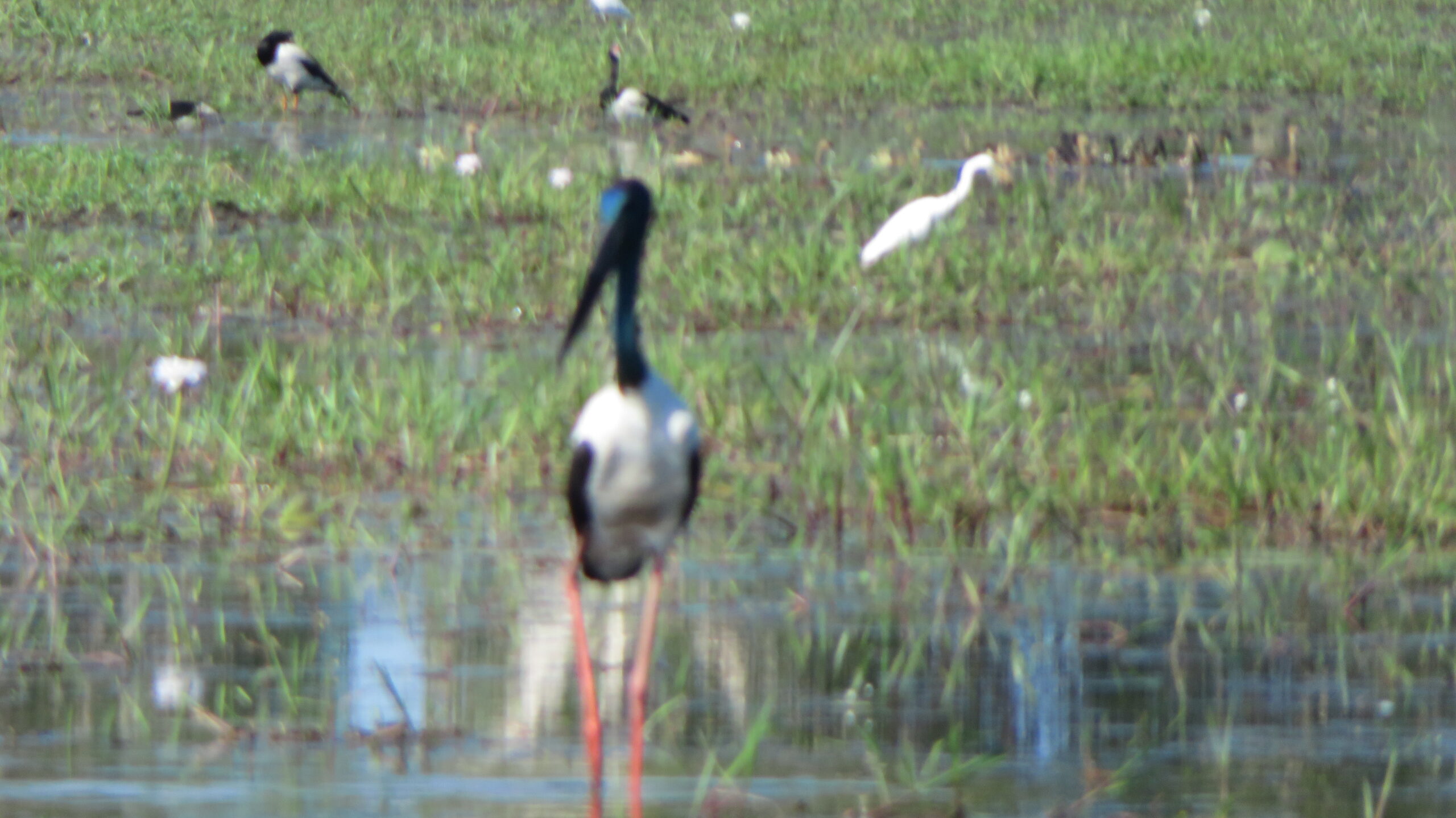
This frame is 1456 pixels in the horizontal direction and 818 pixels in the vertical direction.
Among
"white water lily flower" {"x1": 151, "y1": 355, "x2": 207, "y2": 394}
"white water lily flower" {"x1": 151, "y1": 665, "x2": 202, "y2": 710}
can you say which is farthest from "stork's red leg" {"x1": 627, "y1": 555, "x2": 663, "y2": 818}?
"white water lily flower" {"x1": 151, "y1": 355, "x2": 207, "y2": 394}

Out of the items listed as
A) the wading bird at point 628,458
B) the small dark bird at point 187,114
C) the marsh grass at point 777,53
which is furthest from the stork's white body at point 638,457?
the marsh grass at point 777,53

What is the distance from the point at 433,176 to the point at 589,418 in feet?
23.8

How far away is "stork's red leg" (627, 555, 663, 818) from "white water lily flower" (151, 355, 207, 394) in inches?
97.3

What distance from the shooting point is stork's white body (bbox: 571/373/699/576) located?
4395 mm

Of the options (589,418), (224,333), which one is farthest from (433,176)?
(589,418)

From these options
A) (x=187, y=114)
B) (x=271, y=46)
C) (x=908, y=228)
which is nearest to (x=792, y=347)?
(x=908, y=228)

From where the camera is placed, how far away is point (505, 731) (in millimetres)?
4305

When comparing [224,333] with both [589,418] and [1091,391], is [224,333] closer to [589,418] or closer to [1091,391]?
[1091,391]

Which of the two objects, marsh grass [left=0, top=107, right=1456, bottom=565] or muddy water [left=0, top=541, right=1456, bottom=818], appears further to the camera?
marsh grass [left=0, top=107, right=1456, bottom=565]

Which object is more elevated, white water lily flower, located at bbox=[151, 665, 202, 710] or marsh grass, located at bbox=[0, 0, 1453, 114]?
marsh grass, located at bbox=[0, 0, 1453, 114]

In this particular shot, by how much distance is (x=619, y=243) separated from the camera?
4.59m

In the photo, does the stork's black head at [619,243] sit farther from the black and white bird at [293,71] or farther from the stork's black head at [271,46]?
the stork's black head at [271,46]

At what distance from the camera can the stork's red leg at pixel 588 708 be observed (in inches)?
157

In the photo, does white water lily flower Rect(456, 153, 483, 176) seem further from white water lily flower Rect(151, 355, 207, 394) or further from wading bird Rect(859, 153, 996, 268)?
white water lily flower Rect(151, 355, 207, 394)
